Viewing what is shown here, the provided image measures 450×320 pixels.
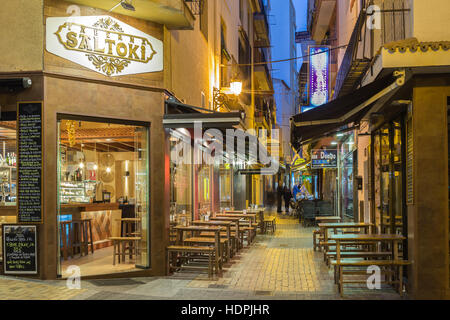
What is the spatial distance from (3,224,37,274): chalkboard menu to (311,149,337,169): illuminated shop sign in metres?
15.9

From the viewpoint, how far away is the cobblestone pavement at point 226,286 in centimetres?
852

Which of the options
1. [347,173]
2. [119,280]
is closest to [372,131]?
[119,280]

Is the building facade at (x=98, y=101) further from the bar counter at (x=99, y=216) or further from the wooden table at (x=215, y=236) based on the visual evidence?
the wooden table at (x=215, y=236)

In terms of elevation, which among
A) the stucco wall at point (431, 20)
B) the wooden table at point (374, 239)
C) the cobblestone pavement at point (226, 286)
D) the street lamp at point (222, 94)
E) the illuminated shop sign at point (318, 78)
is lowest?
the cobblestone pavement at point (226, 286)

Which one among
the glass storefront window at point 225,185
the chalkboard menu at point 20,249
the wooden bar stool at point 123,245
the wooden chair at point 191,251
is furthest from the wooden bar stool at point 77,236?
the glass storefront window at point 225,185

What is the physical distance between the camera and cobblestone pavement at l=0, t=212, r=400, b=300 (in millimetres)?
8516

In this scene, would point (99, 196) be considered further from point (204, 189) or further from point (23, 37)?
point (23, 37)

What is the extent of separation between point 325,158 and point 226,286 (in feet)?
49.4

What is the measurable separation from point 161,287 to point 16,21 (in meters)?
5.90

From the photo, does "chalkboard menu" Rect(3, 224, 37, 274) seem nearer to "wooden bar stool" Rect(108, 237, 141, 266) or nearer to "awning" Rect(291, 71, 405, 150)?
"wooden bar stool" Rect(108, 237, 141, 266)

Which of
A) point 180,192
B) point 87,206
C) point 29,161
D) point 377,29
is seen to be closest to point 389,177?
point 377,29

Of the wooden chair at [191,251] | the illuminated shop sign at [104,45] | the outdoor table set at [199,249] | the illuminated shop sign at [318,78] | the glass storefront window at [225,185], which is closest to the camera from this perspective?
the illuminated shop sign at [104,45]

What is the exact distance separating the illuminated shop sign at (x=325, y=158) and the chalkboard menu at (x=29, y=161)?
1581 centimetres

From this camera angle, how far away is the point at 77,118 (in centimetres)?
1002
